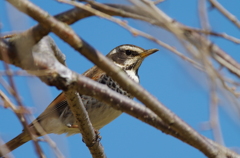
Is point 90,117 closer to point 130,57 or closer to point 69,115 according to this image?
point 69,115

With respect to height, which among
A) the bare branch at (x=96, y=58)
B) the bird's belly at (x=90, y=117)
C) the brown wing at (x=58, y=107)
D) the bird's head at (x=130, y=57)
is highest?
the bird's head at (x=130, y=57)

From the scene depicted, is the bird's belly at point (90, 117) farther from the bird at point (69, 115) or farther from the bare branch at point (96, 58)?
the bare branch at point (96, 58)

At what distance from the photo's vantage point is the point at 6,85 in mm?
2611

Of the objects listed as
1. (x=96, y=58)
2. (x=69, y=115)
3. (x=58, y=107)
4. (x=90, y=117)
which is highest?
(x=58, y=107)

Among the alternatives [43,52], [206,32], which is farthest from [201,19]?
[43,52]

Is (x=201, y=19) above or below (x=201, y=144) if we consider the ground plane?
above

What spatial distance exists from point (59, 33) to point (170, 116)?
0.98 metres

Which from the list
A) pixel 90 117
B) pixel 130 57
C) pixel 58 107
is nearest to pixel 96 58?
pixel 90 117

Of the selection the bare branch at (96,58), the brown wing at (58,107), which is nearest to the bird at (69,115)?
the brown wing at (58,107)

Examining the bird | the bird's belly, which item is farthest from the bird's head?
the bird's belly

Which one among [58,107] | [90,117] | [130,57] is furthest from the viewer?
[130,57]

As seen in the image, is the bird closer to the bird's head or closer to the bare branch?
the bird's head

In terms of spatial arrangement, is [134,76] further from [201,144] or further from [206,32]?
[206,32]

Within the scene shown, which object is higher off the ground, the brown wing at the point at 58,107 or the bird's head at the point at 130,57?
the bird's head at the point at 130,57
